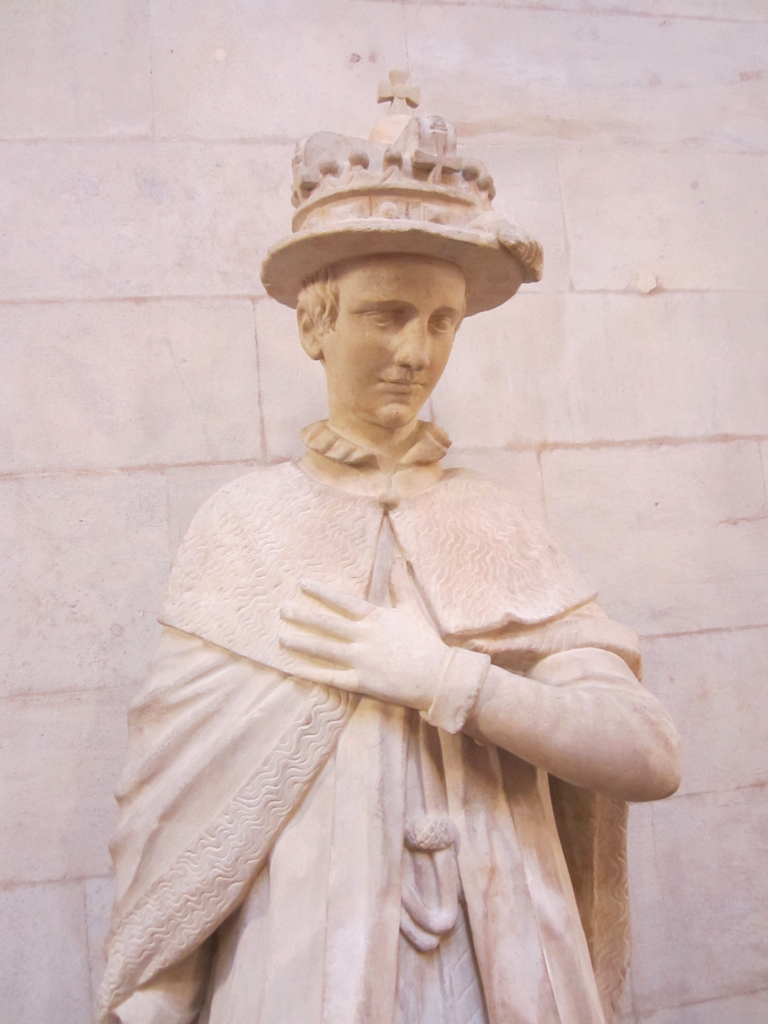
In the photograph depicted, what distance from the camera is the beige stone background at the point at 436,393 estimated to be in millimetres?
2785

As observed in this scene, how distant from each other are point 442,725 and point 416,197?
3.36 ft

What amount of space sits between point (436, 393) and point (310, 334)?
1.02m

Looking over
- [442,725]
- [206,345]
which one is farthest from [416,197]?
[206,345]

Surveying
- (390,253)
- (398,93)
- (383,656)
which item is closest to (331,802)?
(383,656)

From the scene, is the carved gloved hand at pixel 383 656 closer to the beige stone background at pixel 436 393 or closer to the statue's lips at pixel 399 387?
the statue's lips at pixel 399 387

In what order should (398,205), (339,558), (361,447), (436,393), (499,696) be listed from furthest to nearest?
(436,393) < (361,447) < (339,558) < (398,205) < (499,696)

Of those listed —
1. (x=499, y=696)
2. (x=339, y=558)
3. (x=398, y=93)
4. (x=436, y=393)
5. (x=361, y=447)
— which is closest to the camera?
(x=499, y=696)

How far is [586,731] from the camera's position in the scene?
1.75 m

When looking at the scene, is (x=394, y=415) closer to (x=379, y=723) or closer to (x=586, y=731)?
(x=379, y=723)

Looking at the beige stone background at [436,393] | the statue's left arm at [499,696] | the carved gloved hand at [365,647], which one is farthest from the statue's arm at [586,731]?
the beige stone background at [436,393]

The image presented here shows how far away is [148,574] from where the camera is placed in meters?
2.84

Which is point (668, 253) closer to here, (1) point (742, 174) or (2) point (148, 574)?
(1) point (742, 174)

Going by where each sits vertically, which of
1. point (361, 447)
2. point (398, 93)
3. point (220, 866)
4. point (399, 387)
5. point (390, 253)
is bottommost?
point (220, 866)

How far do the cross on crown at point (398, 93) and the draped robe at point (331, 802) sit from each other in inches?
32.4
